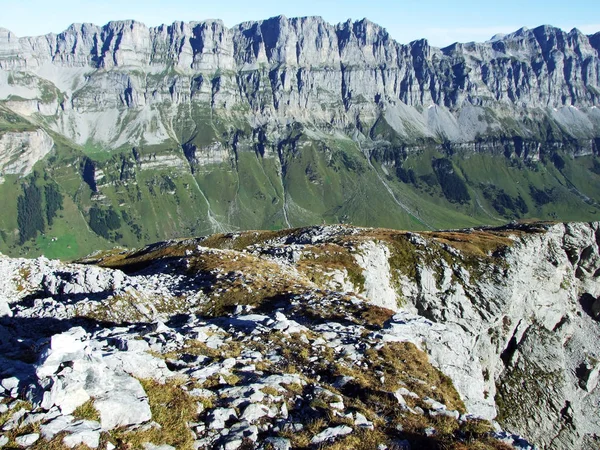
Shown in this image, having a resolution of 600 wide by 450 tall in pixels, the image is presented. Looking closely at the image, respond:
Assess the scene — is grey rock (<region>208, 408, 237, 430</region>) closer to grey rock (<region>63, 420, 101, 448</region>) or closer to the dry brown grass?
grey rock (<region>63, 420, 101, 448</region>)

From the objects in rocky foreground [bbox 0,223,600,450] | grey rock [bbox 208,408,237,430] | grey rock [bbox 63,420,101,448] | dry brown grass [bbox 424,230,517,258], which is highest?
grey rock [bbox 63,420,101,448]

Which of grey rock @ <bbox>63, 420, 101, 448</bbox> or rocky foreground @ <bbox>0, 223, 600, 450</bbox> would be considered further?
rocky foreground @ <bbox>0, 223, 600, 450</bbox>

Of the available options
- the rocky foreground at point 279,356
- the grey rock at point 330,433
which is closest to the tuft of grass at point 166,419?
the rocky foreground at point 279,356

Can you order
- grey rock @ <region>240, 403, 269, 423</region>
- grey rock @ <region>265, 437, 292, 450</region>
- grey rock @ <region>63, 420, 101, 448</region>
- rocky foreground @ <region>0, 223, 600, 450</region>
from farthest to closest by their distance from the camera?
grey rock @ <region>240, 403, 269, 423</region> < rocky foreground @ <region>0, 223, 600, 450</region> < grey rock @ <region>265, 437, 292, 450</region> < grey rock @ <region>63, 420, 101, 448</region>

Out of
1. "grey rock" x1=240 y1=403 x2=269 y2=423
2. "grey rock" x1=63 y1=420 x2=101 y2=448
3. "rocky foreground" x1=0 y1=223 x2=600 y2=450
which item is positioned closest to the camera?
"grey rock" x1=63 y1=420 x2=101 y2=448

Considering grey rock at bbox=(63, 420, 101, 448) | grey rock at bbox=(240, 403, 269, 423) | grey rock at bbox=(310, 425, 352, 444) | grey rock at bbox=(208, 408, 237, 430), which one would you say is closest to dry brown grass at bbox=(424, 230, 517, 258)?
grey rock at bbox=(310, 425, 352, 444)

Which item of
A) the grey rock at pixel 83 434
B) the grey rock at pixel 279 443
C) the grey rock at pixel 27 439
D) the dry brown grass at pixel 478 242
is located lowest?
the dry brown grass at pixel 478 242

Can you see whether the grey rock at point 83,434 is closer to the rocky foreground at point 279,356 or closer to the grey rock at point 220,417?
the rocky foreground at point 279,356

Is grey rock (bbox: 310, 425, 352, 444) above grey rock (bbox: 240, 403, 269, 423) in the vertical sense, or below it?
below
